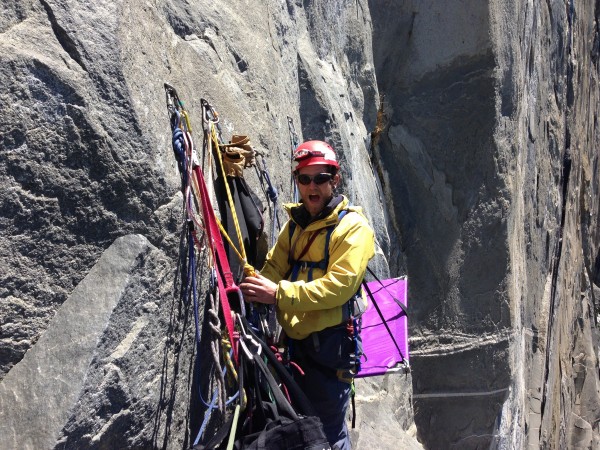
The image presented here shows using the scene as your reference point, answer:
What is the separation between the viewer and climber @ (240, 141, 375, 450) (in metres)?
2.71

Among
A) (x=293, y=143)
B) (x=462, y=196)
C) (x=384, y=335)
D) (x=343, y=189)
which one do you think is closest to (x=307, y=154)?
(x=384, y=335)

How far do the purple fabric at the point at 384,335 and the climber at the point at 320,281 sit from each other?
292 mm

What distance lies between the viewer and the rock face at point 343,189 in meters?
2.28

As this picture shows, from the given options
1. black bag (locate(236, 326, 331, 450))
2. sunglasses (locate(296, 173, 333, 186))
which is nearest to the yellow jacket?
sunglasses (locate(296, 173, 333, 186))

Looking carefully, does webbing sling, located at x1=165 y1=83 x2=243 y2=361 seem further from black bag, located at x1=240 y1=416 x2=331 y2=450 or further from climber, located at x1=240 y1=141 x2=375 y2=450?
black bag, located at x1=240 y1=416 x2=331 y2=450

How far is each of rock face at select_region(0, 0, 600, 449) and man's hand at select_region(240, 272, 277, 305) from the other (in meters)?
0.25

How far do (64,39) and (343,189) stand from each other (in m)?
3.04

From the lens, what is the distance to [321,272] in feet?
9.46

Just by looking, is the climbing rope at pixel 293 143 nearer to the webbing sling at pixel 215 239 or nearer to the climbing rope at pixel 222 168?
the climbing rope at pixel 222 168

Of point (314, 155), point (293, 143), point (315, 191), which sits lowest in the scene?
point (315, 191)

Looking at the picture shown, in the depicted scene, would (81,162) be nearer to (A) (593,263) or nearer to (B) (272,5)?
(B) (272,5)

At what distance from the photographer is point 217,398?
2729 mm

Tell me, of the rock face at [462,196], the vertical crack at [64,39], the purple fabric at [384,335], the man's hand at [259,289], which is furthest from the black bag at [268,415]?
the rock face at [462,196]

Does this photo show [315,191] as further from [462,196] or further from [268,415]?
[462,196]
